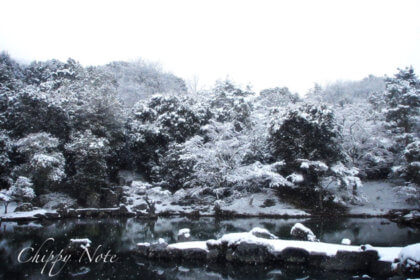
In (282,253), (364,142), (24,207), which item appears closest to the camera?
(282,253)

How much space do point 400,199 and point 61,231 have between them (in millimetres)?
18966

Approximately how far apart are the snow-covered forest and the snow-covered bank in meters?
8.92

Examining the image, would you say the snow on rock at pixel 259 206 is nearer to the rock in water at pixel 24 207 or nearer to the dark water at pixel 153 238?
the dark water at pixel 153 238

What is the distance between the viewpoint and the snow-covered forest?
17391mm

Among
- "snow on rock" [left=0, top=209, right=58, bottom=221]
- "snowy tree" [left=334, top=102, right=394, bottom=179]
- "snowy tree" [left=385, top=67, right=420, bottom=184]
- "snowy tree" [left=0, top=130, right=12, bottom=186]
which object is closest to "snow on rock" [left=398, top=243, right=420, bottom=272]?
"snowy tree" [left=385, top=67, right=420, bottom=184]

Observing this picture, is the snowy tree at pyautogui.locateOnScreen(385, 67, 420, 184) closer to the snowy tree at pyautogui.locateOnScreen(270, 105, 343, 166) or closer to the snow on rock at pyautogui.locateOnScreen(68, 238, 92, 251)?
the snowy tree at pyautogui.locateOnScreen(270, 105, 343, 166)

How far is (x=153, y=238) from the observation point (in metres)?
11.1

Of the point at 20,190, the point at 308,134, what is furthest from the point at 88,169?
the point at 308,134

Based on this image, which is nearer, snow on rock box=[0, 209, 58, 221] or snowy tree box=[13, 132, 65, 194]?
snow on rock box=[0, 209, 58, 221]

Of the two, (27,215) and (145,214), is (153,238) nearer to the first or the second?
(145,214)

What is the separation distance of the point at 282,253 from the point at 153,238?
5.21m

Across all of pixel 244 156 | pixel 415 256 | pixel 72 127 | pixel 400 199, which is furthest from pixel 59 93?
pixel 400 199

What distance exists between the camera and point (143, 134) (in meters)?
22.4

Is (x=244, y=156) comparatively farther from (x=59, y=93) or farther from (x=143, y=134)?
(x=59, y=93)
